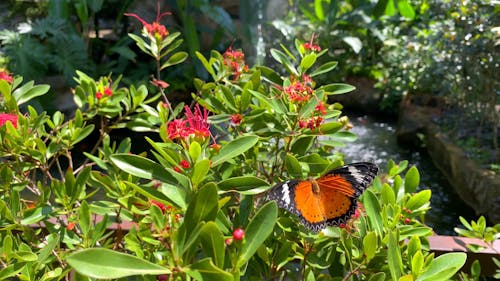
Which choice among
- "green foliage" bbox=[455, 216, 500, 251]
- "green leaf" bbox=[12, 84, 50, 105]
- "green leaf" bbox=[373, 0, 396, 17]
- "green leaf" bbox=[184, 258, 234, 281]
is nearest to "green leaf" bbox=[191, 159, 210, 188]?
"green leaf" bbox=[184, 258, 234, 281]

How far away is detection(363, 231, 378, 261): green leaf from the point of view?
0.64m

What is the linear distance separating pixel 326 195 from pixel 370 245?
0.10 meters

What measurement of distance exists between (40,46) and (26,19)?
91cm

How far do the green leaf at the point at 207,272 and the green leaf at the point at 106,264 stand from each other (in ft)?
0.08

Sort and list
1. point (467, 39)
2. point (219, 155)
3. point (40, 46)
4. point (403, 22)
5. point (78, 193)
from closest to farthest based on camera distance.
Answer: point (219, 155), point (78, 193), point (467, 39), point (40, 46), point (403, 22)

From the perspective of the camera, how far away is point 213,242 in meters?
0.43

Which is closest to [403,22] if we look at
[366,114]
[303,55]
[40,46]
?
[366,114]

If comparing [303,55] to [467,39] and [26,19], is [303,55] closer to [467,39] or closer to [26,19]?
[467,39]

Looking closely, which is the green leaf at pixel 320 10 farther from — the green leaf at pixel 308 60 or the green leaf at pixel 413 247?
the green leaf at pixel 413 247

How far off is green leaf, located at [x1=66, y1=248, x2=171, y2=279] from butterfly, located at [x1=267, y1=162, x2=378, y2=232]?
0.26 metres

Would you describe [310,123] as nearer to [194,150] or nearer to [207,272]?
[194,150]

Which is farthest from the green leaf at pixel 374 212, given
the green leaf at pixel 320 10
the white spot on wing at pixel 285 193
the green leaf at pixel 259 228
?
the green leaf at pixel 320 10

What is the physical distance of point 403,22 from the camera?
225 inches

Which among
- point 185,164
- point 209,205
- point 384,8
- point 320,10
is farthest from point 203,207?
point 320,10
